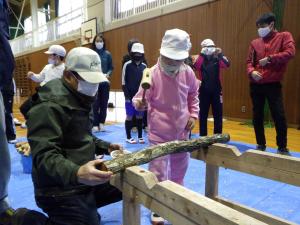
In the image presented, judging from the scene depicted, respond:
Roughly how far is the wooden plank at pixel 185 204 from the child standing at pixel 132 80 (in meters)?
2.87

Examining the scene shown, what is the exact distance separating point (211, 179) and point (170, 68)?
715 mm

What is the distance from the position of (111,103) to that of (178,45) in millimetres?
7263

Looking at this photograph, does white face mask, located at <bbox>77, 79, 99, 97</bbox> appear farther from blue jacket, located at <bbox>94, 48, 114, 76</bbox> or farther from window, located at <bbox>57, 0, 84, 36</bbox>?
window, located at <bbox>57, 0, 84, 36</bbox>

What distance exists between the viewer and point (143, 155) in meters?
1.51

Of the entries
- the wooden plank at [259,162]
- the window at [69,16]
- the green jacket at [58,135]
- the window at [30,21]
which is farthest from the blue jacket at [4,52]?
the window at [30,21]

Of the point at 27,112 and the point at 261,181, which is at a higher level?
the point at 27,112

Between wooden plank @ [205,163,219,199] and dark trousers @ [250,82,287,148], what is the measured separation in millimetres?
1589

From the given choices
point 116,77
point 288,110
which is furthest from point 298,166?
point 116,77

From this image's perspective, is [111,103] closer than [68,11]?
Yes

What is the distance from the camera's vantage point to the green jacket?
3.93 ft

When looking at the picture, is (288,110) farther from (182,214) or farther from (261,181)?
(182,214)

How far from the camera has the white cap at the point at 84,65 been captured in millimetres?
1369

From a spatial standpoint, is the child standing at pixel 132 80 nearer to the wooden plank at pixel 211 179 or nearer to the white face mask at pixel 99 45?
the white face mask at pixel 99 45

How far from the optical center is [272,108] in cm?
321
